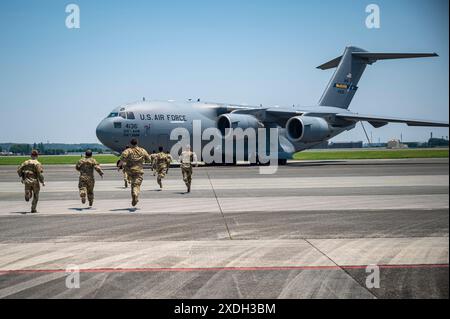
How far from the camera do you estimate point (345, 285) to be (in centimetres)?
605

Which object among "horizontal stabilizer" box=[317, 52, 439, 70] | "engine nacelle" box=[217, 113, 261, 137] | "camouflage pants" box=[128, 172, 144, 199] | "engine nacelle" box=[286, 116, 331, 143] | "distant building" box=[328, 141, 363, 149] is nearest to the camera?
"camouflage pants" box=[128, 172, 144, 199]

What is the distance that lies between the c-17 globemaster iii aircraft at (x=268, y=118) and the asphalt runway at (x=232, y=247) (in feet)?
61.8

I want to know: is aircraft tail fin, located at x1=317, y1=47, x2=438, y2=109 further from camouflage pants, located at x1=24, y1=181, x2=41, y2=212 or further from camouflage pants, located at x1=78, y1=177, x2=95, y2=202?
camouflage pants, located at x1=24, y1=181, x2=41, y2=212

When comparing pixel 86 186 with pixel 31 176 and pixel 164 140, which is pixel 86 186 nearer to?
pixel 31 176

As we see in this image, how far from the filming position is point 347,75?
147 ft

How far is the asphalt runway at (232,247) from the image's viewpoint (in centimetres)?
595

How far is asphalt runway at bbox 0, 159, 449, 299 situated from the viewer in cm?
595

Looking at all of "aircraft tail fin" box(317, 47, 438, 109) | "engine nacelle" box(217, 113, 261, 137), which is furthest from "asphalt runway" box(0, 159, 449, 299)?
"aircraft tail fin" box(317, 47, 438, 109)

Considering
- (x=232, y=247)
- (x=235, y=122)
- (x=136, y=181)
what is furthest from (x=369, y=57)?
(x=232, y=247)

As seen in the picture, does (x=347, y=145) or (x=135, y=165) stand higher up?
(x=135, y=165)

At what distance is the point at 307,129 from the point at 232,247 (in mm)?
29491

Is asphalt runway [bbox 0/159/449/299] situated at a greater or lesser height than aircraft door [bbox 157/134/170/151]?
lesser
